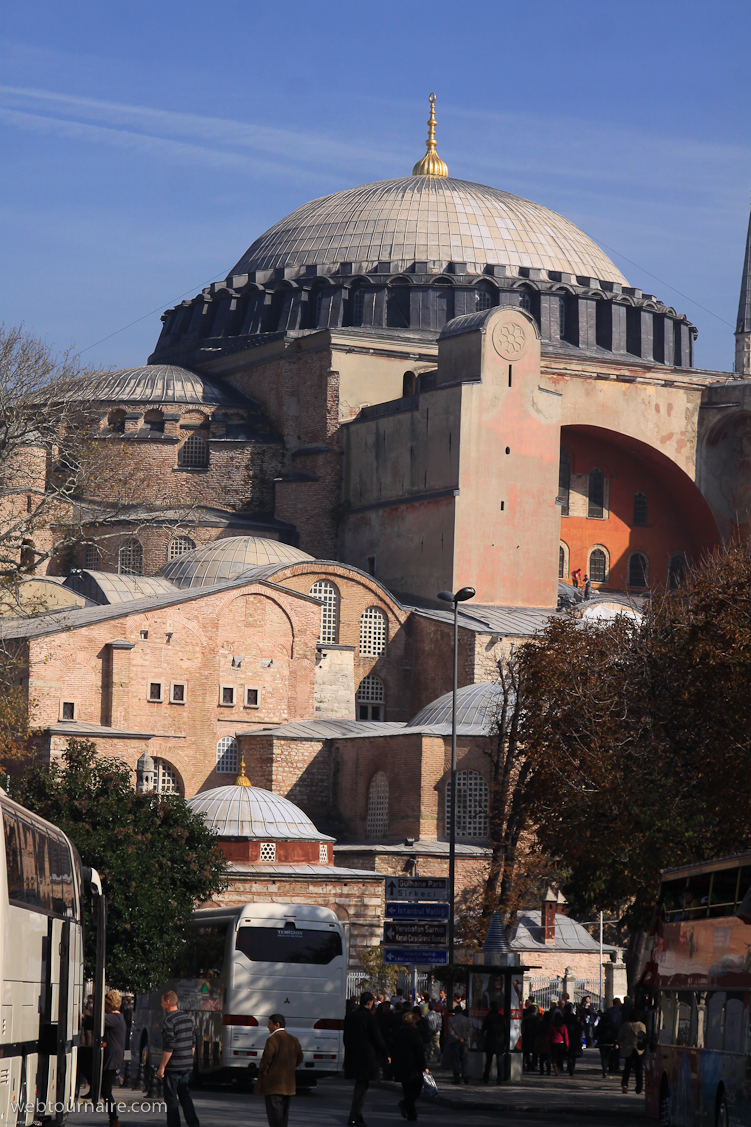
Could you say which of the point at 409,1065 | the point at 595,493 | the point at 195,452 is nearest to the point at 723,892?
the point at 409,1065

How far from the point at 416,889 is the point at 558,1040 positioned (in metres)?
3.84

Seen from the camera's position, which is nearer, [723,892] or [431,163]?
[723,892]

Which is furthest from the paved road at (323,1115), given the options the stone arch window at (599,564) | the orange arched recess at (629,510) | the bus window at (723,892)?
the orange arched recess at (629,510)

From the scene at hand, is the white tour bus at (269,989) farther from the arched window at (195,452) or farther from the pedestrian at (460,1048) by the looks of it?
the arched window at (195,452)

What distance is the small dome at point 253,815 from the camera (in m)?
39.7

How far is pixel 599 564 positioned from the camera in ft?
189

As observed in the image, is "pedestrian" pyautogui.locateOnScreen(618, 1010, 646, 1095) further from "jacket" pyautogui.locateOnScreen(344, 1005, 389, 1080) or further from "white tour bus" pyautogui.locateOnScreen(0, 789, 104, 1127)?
"white tour bus" pyautogui.locateOnScreen(0, 789, 104, 1127)

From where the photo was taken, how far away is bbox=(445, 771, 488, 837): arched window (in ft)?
141

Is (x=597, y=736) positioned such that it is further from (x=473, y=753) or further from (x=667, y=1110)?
(x=473, y=753)

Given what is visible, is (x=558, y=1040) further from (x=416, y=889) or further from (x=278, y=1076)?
(x=278, y=1076)

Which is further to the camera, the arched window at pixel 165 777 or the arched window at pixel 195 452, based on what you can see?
the arched window at pixel 195 452

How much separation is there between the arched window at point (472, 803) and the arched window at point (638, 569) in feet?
54.4

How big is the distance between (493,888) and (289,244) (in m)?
31.0

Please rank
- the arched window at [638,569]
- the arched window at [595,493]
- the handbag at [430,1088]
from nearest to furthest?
the handbag at [430,1088], the arched window at [595,493], the arched window at [638,569]
